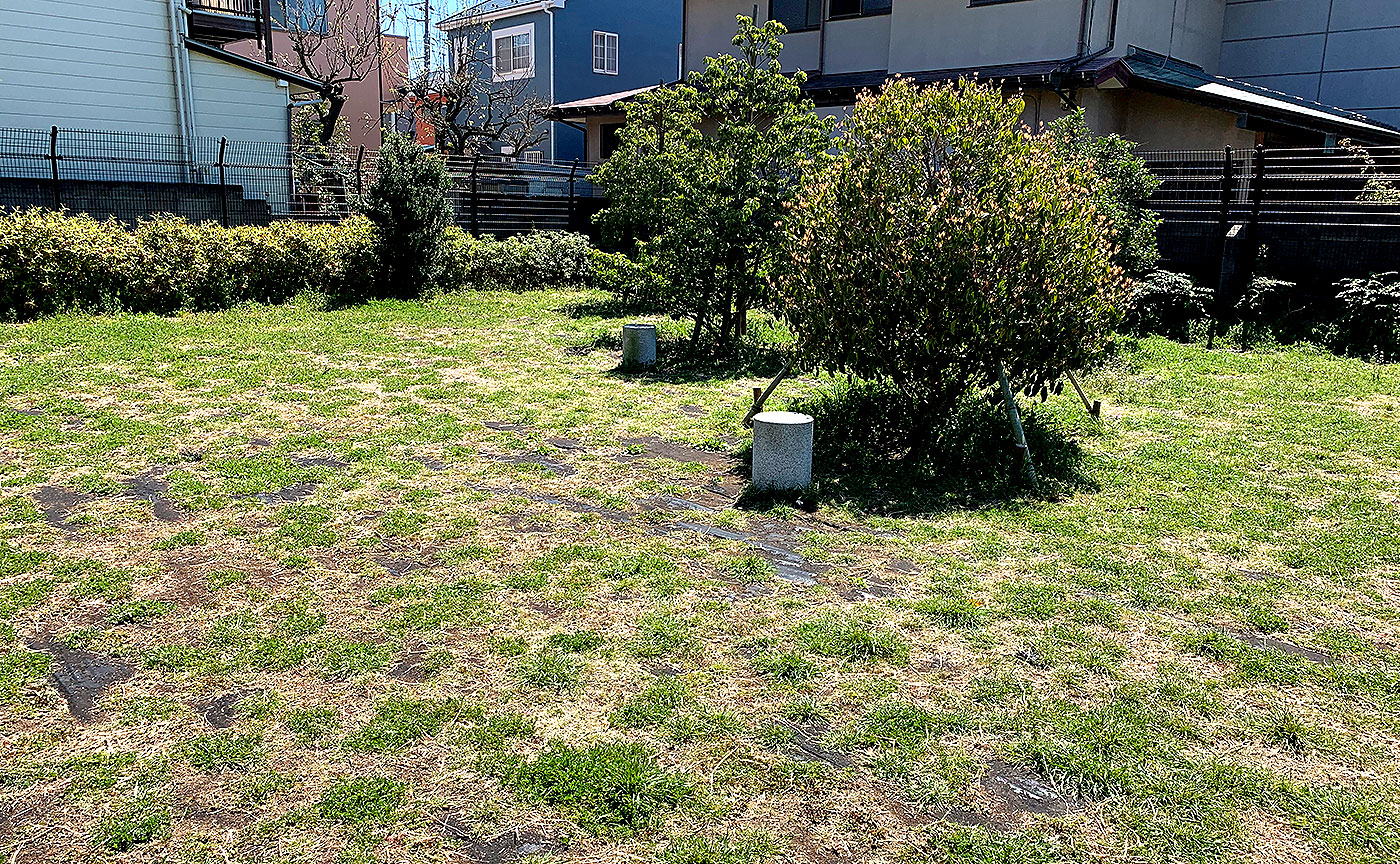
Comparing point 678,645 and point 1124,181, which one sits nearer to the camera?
point 678,645

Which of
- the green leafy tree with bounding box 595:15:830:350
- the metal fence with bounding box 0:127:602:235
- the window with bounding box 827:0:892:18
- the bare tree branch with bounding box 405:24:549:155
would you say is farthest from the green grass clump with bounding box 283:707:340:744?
the bare tree branch with bounding box 405:24:549:155

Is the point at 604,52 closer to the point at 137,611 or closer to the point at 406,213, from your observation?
the point at 406,213

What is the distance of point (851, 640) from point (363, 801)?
210cm

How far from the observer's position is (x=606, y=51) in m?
35.0

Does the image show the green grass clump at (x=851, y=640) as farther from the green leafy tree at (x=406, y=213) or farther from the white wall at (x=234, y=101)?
the white wall at (x=234, y=101)

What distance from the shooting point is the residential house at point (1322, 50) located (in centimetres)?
1845

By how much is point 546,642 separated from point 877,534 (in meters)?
2.25

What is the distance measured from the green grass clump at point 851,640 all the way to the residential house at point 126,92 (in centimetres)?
1741

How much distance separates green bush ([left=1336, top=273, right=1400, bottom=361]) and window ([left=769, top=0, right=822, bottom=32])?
13198mm

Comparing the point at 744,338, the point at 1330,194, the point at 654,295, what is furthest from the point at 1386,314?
the point at 654,295

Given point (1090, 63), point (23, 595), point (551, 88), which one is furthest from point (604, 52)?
point (23, 595)

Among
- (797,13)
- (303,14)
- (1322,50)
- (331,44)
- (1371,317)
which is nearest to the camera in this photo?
(1371,317)

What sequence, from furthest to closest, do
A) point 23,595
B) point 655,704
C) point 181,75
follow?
point 181,75 < point 23,595 < point 655,704

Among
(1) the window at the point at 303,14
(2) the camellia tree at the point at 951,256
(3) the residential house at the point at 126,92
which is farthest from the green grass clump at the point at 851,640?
(1) the window at the point at 303,14
